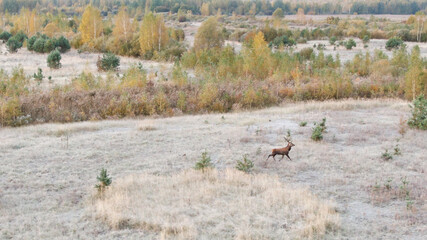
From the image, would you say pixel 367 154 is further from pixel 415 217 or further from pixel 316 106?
pixel 316 106

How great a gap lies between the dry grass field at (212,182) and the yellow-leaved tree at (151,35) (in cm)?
1656

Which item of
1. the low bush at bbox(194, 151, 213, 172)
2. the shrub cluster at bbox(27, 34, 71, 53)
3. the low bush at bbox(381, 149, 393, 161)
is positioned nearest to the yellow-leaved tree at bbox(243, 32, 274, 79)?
the low bush at bbox(381, 149, 393, 161)

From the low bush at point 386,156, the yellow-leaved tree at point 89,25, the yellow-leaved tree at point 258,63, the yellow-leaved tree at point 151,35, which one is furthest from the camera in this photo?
the yellow-leaved tree at point 89,25

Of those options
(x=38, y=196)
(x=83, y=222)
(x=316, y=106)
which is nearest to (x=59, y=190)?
(x=38, y=196)

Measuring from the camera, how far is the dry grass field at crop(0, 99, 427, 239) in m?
5.90

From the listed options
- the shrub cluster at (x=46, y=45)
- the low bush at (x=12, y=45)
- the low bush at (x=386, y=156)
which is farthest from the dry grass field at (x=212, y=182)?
the low bush at (x=12, y=45)

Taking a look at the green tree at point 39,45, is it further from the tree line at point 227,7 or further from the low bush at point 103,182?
the tree line at point 227,7

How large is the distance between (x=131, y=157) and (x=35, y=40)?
1019 inches

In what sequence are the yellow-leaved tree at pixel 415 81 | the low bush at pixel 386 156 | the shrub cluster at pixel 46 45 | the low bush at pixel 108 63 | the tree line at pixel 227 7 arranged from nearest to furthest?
the low bush at pixel 386 156 < the yellow-leaved tree at pixel 415 81 < the low bush at pixel 108 63 < the shrub cluster at pixel 46 45 < the tree line at pixel 227 7

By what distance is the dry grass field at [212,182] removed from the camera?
19.4 feet

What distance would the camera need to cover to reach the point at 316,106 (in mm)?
14367

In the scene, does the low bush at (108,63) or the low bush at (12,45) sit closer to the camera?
the low bush at (108,63)

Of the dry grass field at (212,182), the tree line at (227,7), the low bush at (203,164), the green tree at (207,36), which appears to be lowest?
the dry grass field at (212,182)

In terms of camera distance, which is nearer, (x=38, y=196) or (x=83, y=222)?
(x=83, y=222)
